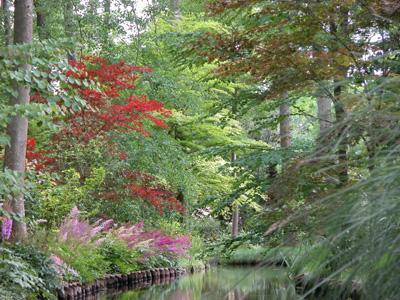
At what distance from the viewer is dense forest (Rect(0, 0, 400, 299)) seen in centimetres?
159

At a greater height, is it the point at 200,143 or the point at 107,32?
the point at 107,32

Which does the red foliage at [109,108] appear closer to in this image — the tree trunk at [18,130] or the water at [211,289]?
the tree trunk at [18,130]

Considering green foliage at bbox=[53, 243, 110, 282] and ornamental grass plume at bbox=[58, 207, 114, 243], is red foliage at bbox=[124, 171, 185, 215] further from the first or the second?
green foliage at bbox=[53, 243, 110, 282]

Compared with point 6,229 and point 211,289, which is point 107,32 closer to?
point 211,289

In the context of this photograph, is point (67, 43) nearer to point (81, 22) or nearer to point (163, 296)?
point (163, 296)

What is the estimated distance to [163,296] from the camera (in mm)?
8445

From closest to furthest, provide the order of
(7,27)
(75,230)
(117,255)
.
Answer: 1. (75,230)
2. (117,255)
3. (7,27)

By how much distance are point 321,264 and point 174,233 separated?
12329 millimetres

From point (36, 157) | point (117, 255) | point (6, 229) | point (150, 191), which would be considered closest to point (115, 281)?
point (117, 255)

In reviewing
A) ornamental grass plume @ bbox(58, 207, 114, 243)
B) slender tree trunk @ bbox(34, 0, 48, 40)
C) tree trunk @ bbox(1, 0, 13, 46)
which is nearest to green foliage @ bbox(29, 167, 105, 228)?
ornamental grass plume @ bbox(58, 207, 114, 243)

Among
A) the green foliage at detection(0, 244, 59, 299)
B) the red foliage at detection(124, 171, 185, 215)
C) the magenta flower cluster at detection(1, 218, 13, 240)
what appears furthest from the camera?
the red foliage at detection(124, 171, 185, 215)

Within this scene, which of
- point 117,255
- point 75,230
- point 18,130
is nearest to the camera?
point 18,130

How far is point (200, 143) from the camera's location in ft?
44.7

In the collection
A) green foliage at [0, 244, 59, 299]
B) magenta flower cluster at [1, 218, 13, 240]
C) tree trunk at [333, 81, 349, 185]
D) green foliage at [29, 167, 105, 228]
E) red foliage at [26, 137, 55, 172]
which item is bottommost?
green foliage at [0, 244, 59, 299]
